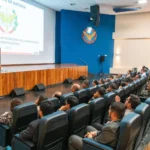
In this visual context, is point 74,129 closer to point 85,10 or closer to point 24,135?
point 24,135

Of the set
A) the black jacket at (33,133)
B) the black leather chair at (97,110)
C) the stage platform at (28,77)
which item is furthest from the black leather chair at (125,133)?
the stage platform at (28,77)

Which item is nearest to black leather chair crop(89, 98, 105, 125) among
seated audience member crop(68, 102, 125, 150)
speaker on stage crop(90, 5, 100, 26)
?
seated audience member crop(68, 102, 125, 150)

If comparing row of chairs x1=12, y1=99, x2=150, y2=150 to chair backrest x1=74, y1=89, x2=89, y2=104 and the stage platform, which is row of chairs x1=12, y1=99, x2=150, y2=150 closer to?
chair backrest x1=74, y1=89, x2=89, y2=104

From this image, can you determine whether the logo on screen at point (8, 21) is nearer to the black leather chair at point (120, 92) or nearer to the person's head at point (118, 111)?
the black leather chair at point (120, 92)

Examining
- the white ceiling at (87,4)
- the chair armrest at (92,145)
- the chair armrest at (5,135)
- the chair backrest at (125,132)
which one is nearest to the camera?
the chair backrest at (125,132)

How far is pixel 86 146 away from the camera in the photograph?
1.77 meters

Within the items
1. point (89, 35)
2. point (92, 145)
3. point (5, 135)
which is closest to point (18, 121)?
point (5, 135)

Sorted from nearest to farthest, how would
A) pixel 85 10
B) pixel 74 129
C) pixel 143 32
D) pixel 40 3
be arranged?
pixel 74 129
pixel 40 3
pixel 85 10
pixel 143 32

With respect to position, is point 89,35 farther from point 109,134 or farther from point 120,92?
point 109,134

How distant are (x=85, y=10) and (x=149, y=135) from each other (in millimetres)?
9547

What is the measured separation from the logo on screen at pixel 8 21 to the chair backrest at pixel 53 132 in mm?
6104

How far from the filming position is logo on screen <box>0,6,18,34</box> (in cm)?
698

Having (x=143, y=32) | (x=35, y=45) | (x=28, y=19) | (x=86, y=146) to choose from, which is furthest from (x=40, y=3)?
(x=86, y=146)

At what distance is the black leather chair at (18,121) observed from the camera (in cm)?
219
